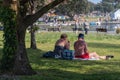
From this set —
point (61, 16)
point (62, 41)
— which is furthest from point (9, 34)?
point (61, 16)

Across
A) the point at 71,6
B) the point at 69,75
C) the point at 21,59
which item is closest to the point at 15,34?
the point at 21,59

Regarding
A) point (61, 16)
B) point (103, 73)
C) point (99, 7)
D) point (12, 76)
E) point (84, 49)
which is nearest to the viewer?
point (12, 76)

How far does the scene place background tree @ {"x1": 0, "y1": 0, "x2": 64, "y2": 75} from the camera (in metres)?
11.4

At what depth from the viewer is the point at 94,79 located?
11461 millimetres

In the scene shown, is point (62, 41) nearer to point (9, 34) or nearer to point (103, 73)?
point (103, 73)

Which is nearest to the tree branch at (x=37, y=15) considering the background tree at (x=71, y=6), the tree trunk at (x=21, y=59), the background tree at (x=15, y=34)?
the background tree at (x=15, y=34)

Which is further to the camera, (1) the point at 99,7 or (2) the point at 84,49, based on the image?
(1) the point at 99,7

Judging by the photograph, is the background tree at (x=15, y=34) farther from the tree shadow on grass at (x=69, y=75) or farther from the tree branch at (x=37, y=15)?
the tree shadow on grass at (x=69, y=75)

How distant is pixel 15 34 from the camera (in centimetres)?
1142

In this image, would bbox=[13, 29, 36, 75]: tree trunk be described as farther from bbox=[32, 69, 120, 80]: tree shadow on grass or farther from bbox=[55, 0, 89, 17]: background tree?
bbox=[55, 0, 89, 17]: background tree

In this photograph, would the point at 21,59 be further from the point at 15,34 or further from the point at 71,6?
the point at 71,6

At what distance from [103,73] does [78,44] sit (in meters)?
4.47

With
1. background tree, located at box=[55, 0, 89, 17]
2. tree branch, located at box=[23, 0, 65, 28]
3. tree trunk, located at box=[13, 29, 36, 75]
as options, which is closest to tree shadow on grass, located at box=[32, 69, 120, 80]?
tree trunk, located at box=[13, 29, 36, 75]

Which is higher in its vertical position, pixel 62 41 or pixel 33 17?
pixel 33 17
